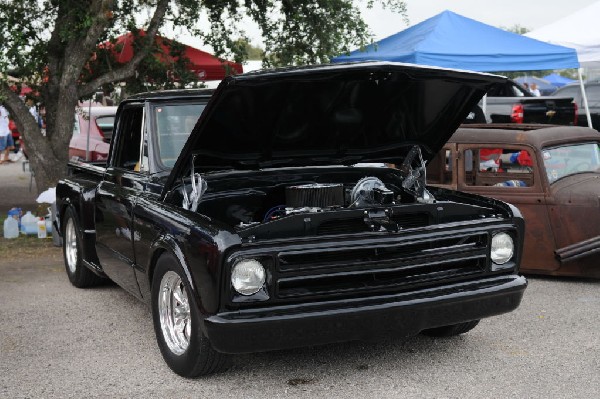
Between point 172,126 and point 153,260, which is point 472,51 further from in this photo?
point 153,260

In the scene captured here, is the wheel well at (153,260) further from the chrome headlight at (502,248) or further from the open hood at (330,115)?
the chrome headlight at (502,248)

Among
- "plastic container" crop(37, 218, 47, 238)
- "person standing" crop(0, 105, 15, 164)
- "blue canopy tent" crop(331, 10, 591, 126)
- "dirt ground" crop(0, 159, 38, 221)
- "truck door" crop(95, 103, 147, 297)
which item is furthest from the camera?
"person standing" crop(0, 105, 15, 164)

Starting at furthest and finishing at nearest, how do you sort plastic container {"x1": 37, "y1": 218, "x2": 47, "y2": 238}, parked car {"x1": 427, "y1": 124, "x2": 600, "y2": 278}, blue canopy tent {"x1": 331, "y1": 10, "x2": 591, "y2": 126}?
blue canopy tent {"x1": 331, "y1": 10, "x2": 591, "y2": 126} → plastic container {"x1": 37, "y1": 218, "x2": 47, "y2": 238} → parked car {"x1": 427, "y1": 124, "x2": 600, "y2": 278}

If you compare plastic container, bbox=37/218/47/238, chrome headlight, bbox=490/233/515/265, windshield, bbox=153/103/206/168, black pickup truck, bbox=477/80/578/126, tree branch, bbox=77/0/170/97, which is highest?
tree branch, bbox=77/0/170/97

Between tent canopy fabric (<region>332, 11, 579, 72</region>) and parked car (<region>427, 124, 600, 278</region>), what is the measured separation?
398 centimetres

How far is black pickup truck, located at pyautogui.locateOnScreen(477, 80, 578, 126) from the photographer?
16859 mm

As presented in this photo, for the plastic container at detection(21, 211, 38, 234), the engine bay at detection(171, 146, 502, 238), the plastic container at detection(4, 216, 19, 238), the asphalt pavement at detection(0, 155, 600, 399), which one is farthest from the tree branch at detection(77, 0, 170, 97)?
the engine bay at detection(171, 146, 502, 238)

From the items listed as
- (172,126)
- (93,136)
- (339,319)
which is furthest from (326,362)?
(93,136)

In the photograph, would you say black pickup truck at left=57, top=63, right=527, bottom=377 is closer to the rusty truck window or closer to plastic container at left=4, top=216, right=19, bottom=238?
the rusty truck window

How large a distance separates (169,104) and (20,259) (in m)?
3.51

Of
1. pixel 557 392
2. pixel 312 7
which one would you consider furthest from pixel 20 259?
pixel 557 392

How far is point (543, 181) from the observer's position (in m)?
6.60

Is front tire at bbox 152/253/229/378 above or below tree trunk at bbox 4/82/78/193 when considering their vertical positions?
below

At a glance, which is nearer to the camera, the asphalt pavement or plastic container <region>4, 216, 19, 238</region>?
the asphalt pavement
